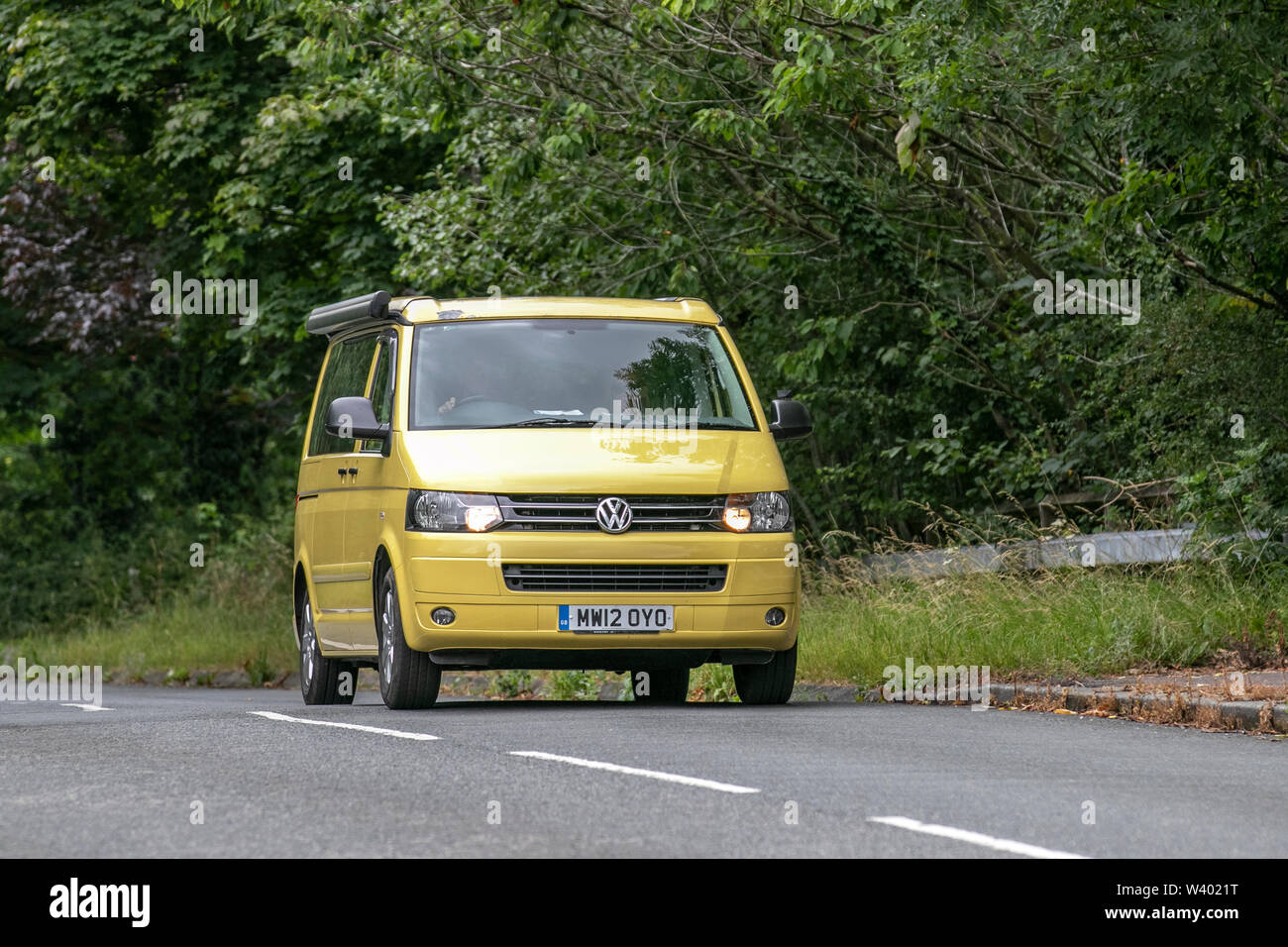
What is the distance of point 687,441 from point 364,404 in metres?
1.87

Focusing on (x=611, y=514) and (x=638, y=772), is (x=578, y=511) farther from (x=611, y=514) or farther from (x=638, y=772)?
(x=638, y=772)

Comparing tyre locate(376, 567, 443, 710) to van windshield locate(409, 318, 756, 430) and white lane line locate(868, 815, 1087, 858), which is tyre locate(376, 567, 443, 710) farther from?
white lane line locate(868, 815, 1087, 858)

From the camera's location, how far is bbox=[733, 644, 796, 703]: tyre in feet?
42.9

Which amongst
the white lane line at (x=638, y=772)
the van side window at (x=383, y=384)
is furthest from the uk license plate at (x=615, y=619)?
the white lane line at (x=638, y=772)

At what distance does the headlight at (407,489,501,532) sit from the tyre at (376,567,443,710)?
20.9 inches

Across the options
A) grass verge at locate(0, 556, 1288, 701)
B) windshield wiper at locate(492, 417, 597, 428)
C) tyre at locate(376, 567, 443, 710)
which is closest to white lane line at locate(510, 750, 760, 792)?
tyre at locate(376, 567, 443, 710)

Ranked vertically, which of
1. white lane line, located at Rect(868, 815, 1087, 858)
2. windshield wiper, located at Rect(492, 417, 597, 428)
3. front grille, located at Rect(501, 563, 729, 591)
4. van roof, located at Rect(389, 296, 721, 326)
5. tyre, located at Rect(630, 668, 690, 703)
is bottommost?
tyre, located at Rect(630, 668, 690, 703)

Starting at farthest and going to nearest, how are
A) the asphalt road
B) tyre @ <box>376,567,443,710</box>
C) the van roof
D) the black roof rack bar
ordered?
the black roof rack bar → the van roof → tyre @ <box>376,567,443,710</box> → the asphalt road

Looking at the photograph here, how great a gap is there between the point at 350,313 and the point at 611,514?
3.02 m

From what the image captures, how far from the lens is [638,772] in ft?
30.0

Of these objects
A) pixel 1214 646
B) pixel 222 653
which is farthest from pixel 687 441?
pixel 222 653

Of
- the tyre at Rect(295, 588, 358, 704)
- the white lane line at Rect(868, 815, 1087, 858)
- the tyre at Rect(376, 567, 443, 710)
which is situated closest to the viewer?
the white lane line at Rect(868, 815, 1087, 858)

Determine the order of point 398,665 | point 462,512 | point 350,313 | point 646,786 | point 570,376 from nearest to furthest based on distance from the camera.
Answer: point 646,786, point 462,512, point 398,665, point 570,376, point 350,313

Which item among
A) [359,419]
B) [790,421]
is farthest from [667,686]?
[359,419]
